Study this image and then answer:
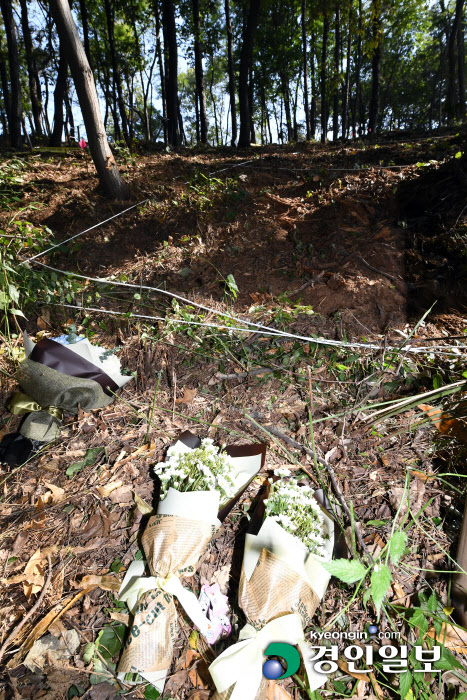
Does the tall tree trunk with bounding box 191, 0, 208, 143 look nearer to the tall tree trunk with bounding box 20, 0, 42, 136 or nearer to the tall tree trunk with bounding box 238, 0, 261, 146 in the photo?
the tall tree trunk with bounding box 238, 0, 261, 146

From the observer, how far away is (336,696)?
42.9 inches

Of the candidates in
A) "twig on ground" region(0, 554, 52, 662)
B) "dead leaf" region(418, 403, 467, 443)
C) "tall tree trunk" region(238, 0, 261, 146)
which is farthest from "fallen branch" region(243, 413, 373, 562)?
"tall tree trunk" region(238, 0, 261, 146)

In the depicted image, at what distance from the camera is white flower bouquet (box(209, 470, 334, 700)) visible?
107 centimetres

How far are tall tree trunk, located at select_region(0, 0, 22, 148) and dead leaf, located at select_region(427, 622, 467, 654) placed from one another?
36.1ft

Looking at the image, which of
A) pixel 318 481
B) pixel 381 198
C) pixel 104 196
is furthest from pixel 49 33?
pixel 318 481

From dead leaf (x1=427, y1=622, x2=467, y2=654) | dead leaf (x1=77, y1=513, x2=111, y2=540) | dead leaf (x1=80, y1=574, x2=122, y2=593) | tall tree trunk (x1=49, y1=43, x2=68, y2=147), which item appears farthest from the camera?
tall tree trunk (x1=49, y1=43, x2=68, y2=147)

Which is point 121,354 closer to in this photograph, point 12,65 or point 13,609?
point 13,609

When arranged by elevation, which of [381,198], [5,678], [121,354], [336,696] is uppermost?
[381,198]

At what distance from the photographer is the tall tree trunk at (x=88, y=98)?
3330 millimetres

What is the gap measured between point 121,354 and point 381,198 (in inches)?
130

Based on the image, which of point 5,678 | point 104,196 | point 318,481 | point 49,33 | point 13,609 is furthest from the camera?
point 49,33

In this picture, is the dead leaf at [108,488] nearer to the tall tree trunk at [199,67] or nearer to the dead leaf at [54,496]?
the dead leaf at [54,496]

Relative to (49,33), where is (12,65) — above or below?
below

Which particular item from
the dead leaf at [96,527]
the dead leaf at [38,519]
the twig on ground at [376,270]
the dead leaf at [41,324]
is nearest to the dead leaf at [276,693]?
the dead leaf at [96,527]
